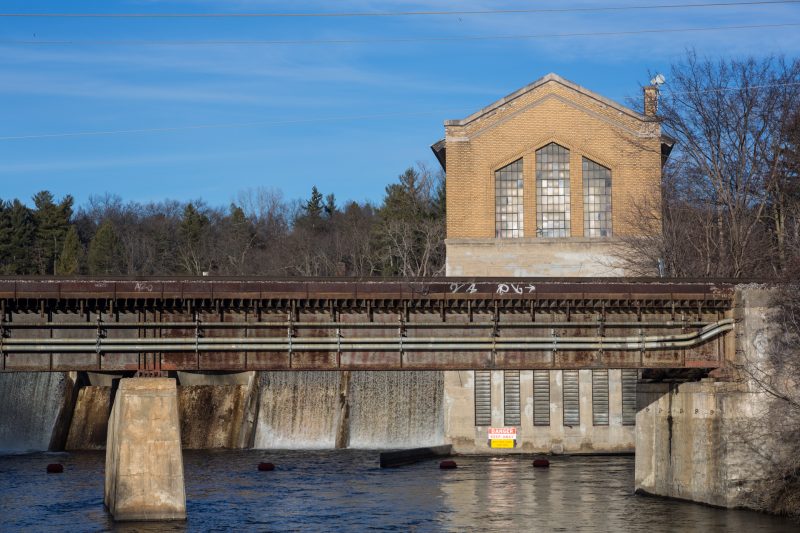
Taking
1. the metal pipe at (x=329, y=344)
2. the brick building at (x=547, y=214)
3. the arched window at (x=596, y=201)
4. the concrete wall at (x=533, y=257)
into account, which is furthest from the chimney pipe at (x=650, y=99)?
the metal pipe at (x=329, y=344)

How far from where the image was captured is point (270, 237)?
121 m

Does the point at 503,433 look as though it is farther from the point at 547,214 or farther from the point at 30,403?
the point at 30,403

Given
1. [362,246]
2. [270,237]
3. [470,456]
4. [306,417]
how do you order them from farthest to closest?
[270,237] < [362,246] < [306,417] < [470,456]

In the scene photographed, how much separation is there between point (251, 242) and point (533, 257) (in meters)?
64.8

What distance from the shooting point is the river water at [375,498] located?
98.2 ft

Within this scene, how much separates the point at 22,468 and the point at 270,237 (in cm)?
7518

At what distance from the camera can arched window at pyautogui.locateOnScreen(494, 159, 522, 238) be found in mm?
51656

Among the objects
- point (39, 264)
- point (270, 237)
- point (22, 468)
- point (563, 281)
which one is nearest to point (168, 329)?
point (563, 281)

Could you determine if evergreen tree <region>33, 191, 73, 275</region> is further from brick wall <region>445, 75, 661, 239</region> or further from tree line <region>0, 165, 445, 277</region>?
brick wall <region>445, 75, 661, 239</region>

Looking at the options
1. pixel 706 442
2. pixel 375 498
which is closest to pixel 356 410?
pixel 375 498

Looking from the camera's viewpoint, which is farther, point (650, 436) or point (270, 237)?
point (270, 237)

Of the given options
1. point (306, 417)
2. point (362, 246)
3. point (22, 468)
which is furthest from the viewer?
point (362, 246)

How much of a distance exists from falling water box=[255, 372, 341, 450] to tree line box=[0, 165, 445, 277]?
95.5 feet

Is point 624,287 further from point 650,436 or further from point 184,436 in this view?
point 184,436
